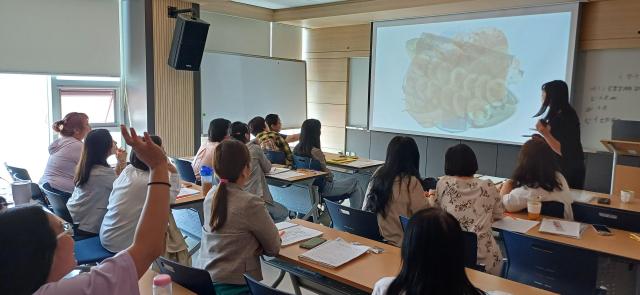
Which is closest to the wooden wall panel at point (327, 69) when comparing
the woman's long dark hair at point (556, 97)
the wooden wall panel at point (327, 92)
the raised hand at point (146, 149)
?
the wooden wall panel at point (327, 92)

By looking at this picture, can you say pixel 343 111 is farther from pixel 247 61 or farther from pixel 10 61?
pixel 10 61

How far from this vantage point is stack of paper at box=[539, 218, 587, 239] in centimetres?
261

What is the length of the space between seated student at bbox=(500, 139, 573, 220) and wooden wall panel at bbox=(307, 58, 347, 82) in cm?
530

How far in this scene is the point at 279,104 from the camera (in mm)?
8055

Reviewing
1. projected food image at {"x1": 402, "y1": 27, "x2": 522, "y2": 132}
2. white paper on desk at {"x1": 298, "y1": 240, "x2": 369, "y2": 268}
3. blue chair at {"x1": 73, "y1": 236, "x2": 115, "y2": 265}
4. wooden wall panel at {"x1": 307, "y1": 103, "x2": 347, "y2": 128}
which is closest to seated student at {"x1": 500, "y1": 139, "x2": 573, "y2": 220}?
white paper on desk at {"x1": 298, "y1": 240, "x2": 369, "y2": 268}

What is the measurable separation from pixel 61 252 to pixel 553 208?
286 cm

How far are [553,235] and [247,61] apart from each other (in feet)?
19.1

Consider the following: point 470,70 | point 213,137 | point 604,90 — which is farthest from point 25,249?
point 470,70

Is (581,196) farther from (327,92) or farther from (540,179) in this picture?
(327,92)

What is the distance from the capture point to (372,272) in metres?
2.05

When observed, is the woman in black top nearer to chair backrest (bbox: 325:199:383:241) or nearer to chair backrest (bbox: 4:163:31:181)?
chair backrest (bbox: 325:199:383:241)

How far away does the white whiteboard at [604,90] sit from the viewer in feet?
17.3

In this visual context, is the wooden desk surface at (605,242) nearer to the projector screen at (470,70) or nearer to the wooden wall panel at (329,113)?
the projector screen at (470,70)

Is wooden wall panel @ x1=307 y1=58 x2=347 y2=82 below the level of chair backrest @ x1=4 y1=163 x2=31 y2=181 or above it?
above
